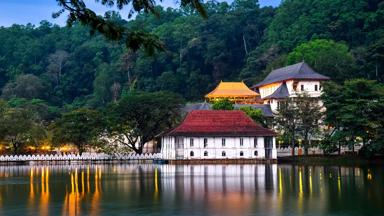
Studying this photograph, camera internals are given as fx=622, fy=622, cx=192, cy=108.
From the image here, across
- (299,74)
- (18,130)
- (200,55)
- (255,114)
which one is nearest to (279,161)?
(255,114)

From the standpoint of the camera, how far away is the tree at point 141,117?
77.0 metres

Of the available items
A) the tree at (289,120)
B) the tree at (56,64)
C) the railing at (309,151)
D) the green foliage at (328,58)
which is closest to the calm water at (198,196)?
the railing at (309,151)

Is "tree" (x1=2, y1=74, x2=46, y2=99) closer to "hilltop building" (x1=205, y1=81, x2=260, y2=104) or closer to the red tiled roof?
"hilltop building" (x1=205, y1=81, x2=260, y2=104)

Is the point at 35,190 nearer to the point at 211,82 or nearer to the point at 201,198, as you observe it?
the point at 201,198

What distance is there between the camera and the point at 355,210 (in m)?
26.8

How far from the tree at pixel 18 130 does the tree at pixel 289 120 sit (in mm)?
30087

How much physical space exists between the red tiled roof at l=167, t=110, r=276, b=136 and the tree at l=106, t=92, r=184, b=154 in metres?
6.21

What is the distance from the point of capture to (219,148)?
71875 millimetres

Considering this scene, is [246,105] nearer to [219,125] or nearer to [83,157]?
[219,125]

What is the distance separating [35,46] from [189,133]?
3931 inches

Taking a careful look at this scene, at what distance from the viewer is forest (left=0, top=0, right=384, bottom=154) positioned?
4254 inches

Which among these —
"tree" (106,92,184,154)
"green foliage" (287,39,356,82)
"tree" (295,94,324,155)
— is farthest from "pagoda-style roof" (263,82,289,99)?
"tree" (106,92,184,154)

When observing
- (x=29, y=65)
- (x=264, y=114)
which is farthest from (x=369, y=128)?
(x=29, y=65)

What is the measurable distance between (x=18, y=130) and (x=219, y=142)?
2499 centimetres
